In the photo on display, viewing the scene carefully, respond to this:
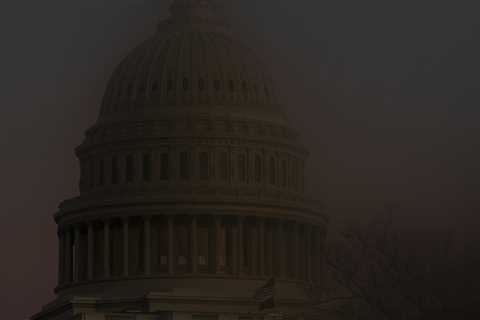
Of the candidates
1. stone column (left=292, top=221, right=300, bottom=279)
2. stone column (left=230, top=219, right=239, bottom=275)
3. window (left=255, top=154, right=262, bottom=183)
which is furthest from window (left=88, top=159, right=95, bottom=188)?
stone column (left=292, top=221, right=300, bottom=279)

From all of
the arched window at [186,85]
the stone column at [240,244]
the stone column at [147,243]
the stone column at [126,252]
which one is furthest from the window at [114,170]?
the stone column at [240,244]

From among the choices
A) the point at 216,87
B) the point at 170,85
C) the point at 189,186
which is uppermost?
the point at 170,85

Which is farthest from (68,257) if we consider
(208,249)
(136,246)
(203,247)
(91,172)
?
(208,249)

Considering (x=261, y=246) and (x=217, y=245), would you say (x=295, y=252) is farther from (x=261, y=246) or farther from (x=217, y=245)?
(x=217, y=245)

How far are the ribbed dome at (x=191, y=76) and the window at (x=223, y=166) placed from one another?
13.8 feet

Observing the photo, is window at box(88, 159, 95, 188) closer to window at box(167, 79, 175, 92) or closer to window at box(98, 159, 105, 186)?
window at box(98, 159, 105, 186)

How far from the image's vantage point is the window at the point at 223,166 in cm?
17775

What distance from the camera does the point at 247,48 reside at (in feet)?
600

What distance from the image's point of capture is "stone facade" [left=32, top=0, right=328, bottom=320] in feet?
576

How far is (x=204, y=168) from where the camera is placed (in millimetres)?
178250

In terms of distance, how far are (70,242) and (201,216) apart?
1195cm

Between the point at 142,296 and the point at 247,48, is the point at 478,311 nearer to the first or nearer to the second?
the point at 142,296

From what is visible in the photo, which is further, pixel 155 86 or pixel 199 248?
pixel 155 86

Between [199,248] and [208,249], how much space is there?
2.53 ft
